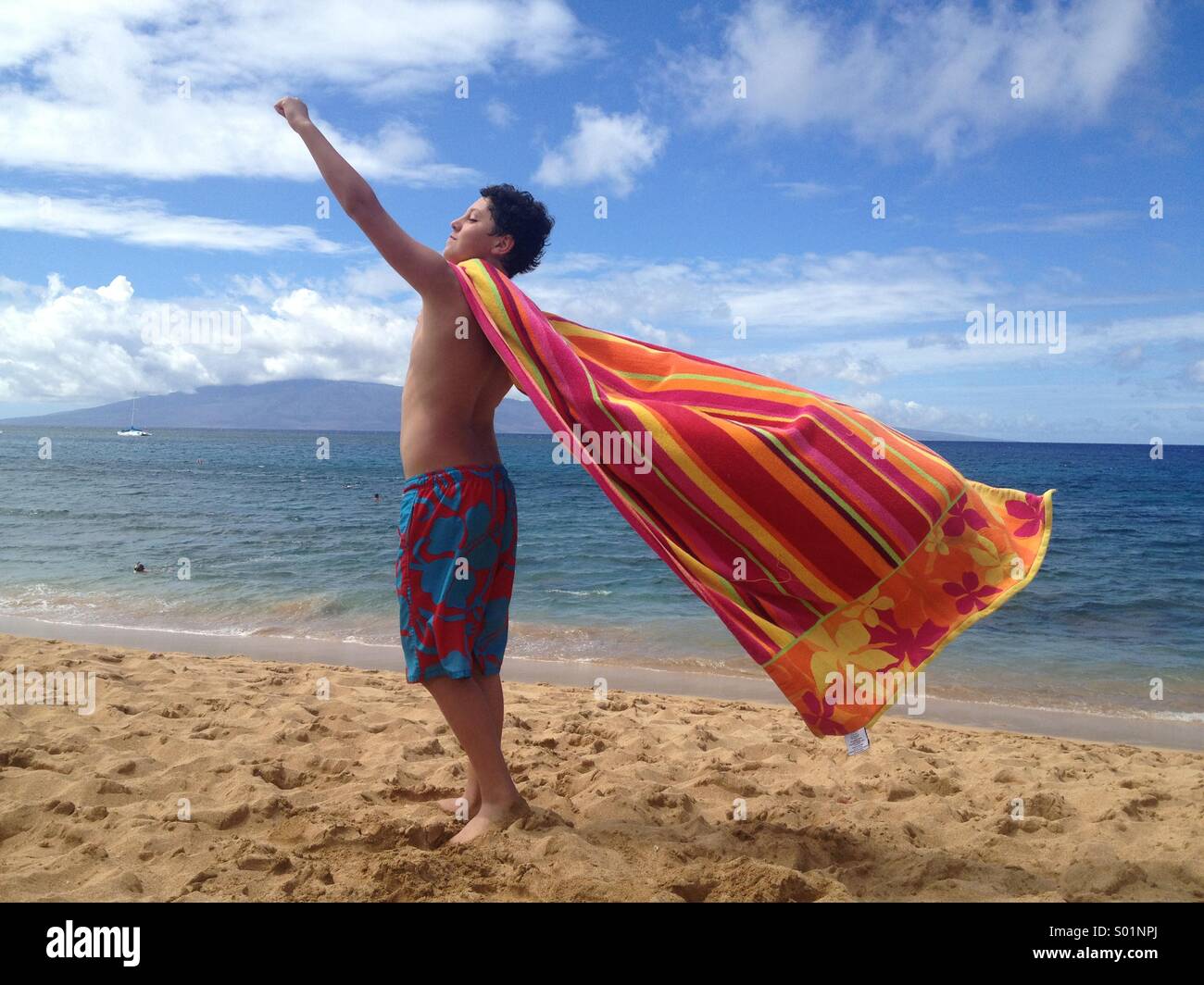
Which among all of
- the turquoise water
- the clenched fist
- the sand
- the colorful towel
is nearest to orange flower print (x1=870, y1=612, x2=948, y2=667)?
the colorful towel

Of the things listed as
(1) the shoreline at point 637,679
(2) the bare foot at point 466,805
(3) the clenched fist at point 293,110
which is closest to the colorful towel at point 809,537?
(3) the clenched fist at point 293,110

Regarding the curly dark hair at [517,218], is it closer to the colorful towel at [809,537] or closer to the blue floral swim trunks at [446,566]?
the colorful towel at [809,537]

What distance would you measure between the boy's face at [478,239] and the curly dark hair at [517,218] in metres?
0.02

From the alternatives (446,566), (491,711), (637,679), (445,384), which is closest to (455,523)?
(446,566)

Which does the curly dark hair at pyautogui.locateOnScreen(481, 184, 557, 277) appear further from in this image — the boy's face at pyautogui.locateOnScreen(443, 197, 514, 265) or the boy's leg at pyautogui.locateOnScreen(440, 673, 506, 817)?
the boy's leg at pyautogui.locateOnScreen(440, 673, 506, 817)

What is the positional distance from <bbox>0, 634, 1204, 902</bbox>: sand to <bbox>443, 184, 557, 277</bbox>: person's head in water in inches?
79.5

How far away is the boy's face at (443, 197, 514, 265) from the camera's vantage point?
313 cm

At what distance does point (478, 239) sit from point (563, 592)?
771 cm

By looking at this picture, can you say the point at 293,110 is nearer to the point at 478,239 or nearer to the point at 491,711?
the point at 478,239

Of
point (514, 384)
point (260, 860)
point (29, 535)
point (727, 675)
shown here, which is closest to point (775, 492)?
point (514, 384)

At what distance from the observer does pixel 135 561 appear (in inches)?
469
